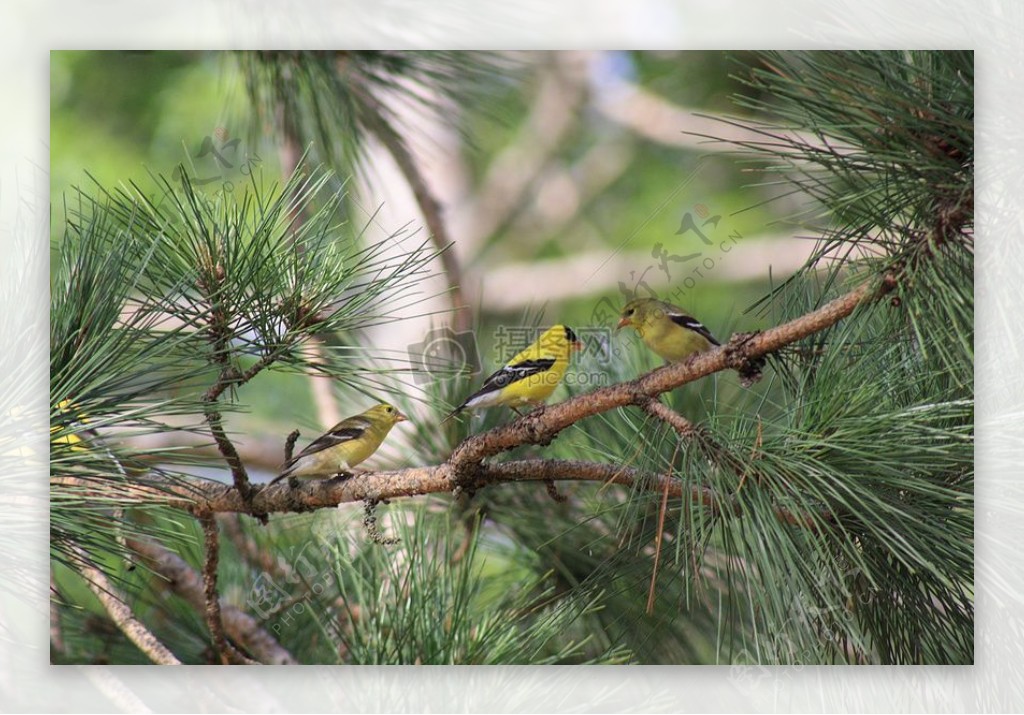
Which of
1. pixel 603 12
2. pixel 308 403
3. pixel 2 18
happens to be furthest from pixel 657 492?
pixel 2 18

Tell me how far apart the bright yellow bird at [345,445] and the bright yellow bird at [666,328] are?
1.49 ft

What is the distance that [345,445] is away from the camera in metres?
1.80

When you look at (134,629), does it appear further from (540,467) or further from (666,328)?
(666,328)

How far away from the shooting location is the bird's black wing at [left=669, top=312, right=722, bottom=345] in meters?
1.78

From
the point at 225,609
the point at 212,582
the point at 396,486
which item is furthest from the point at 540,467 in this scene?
the point at 225,609

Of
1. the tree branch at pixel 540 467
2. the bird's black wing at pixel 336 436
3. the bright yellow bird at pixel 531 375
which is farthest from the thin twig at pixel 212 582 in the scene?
→ the bright yellow bird at pixel 531 375

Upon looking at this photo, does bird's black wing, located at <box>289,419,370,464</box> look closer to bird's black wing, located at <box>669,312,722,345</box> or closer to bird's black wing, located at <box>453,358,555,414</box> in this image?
bird's black wing, located at <box>453,358,555,414</box>

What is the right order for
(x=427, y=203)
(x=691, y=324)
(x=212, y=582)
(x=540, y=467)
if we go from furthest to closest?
(x=427, y=203)
(x=691, y=324)
(x=212, y=582)
(x=540, y=467)

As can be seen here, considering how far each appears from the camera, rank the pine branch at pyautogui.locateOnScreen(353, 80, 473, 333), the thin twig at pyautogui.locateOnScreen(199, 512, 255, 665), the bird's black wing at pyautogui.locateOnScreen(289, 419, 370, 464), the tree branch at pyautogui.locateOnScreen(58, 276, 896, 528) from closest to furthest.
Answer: the tree branch at pyautogui.locateOnScreen(58, 276, 896, 528), the thin twig at pyautogui.locateOnScreen(199, 512, 255, 665), the bird's black wing at pyautogui.locateOnScreen(289, 419, 370, 464), the pine branch at pyautogui.locateOnScreen(353, 80, 473, 333)

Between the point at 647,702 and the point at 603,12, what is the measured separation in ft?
4.21

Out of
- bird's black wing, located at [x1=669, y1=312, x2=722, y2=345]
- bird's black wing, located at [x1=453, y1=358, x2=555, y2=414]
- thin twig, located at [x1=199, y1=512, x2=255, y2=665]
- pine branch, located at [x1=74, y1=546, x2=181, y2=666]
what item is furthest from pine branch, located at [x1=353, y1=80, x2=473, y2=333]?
pine branch, located at [x1=74, y1=546, x2=181, y2=666]

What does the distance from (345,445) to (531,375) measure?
0.35 m

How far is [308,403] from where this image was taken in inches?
78.3

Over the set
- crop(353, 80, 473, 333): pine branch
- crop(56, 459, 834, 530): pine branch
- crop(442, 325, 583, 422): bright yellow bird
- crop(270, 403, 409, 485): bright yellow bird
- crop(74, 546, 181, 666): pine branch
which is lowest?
crop(74, 546, 181, 666): pine branch
